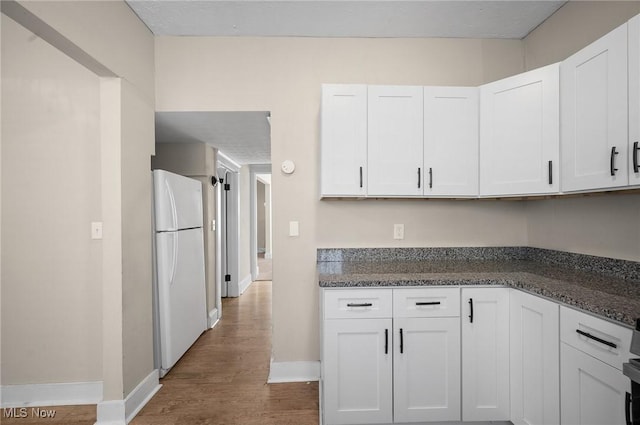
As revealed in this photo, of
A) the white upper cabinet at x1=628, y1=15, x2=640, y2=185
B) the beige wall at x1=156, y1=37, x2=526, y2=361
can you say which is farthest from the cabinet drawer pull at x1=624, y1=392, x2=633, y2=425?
the beige wall at x1=156, y1=37, x2=526, y2=361

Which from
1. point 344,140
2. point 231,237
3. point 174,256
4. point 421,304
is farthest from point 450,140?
point 231,237

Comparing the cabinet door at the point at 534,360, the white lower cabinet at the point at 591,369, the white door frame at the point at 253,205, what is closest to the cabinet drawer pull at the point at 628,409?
the white lower cabinet at the point at 591,369

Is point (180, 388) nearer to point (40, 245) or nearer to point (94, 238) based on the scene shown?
point (94, 238)

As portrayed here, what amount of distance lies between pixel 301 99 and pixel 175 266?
169 centimetres

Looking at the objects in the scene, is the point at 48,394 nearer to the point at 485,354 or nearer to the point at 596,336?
the point at 485,354

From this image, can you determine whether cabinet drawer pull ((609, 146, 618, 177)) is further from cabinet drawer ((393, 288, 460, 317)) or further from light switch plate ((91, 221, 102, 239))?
light switch plate ((91, 221, 102, 239))

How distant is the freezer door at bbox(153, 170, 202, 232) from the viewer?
2314 millimetres

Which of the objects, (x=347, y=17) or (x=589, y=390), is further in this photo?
(x=347, y=17)

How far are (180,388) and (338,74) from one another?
8.78 ft

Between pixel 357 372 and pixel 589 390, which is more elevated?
pixel 589 390

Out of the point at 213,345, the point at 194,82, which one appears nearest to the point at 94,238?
the point at 194,82

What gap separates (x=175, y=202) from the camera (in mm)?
2502

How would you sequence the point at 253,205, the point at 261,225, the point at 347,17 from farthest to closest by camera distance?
1. the point at 261,225
2. the point at 253,205
3. the point at 347,17

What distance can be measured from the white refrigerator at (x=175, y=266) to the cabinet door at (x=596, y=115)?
2700 mm
